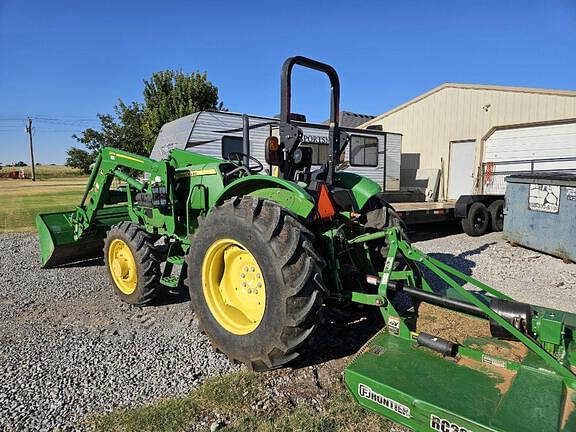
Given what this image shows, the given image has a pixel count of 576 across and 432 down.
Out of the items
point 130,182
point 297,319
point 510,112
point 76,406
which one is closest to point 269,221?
point 297,319

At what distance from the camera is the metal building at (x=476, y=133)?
12.1m

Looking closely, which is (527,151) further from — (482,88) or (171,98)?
(171,98)

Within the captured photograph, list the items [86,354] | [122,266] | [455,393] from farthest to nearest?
[122,266]
[86,354]
[455,393]

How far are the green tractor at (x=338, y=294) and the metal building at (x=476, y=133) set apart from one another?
1067 centimetres

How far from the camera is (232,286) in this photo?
3.25 m

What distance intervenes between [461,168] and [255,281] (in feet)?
47.2

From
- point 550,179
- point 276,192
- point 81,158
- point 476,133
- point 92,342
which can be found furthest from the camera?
point 81,158

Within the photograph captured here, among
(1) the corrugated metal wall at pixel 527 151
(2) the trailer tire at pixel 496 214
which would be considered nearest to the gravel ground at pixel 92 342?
(2) the trailer tire at pixel 496 214

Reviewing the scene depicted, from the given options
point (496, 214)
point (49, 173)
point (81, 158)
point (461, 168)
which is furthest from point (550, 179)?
point (49, 173)

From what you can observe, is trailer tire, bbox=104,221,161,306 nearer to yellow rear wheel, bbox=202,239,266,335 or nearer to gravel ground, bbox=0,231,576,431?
gravel ground, bbox=0,231,576,431

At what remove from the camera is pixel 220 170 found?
13.4 feet

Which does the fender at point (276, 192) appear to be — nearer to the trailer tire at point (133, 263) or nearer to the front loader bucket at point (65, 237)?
the trailer tire at point (133, 263)

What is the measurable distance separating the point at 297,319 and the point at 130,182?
3.34 metres

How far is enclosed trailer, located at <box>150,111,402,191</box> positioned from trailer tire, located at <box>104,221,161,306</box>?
3.77 meters
